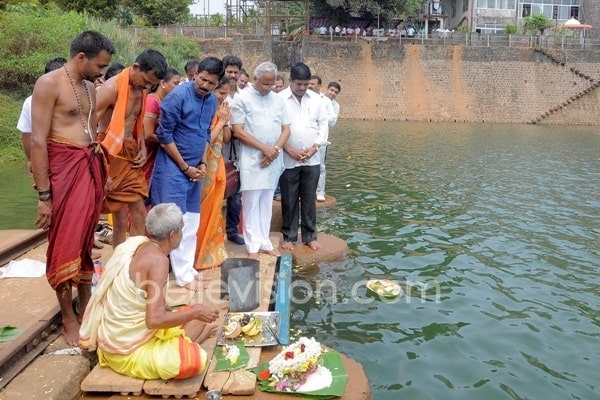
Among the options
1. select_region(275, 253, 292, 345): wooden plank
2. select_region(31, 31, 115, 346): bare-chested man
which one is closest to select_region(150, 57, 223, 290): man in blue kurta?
select_region(275, 253, 292, 345): wooden plank

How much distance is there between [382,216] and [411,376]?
4.72 meters

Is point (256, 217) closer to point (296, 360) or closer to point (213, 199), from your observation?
point (213, 199)

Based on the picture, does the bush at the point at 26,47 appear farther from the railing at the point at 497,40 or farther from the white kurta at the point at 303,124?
the railing at the point at 497,40

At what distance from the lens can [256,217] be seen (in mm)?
5730

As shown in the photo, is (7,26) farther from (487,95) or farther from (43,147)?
(487,95)

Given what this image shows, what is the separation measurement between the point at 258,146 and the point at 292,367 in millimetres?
2637

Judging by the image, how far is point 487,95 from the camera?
30359mm

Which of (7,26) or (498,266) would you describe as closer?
(498,266)

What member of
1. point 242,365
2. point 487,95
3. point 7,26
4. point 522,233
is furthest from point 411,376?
point 487,95

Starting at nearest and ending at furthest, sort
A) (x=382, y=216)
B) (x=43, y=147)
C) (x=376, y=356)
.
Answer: (x=43, y=147)
(x=376, y=356)
(x=382, y=216)

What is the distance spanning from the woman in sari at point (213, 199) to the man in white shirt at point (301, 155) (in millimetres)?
928

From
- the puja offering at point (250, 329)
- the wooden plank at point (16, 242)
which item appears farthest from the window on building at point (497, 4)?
the puja offering at point (250, 329)

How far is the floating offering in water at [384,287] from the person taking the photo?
221 inches

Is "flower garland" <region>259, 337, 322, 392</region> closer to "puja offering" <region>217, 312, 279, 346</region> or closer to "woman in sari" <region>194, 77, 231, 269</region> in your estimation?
"puja offering" <region>217, 312, 279, 346</region>
